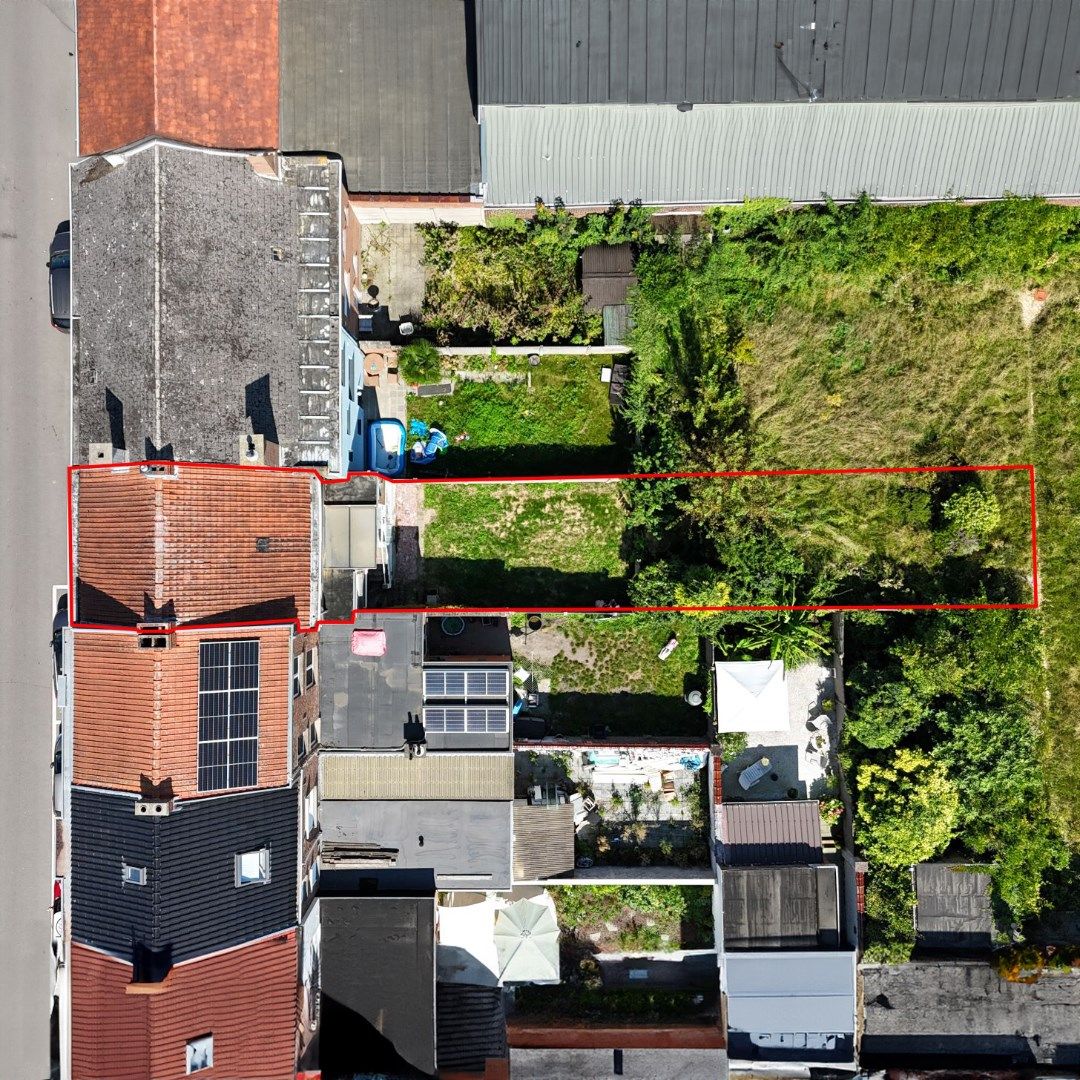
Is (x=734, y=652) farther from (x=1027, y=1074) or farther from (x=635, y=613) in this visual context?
(x=1027, y=1074)

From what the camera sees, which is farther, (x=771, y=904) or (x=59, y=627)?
(x=59, y=627)

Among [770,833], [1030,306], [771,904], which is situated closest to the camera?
[771,904]

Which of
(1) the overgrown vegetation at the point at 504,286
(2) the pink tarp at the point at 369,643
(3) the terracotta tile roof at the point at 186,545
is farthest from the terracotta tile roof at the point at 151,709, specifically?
(1) the overgrown vegetation at the point at 504,286

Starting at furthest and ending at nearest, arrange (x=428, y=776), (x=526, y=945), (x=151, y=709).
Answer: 1. (x=526, y=945)
2. (x=428, y=776)
3. (x=151, y=709)

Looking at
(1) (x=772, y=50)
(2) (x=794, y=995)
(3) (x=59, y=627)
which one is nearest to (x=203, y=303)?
(3) (x=59, y=627)

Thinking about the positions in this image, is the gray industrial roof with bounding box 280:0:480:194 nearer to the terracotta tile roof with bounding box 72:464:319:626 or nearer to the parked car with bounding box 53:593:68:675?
the terracotta tile roof with bounding box 72:464:319:626

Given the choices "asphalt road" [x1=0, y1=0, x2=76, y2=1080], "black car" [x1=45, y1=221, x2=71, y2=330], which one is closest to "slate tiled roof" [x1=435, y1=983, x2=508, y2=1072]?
"asphalt road" [x1=0, y1=0, x2=76, y2=1080]

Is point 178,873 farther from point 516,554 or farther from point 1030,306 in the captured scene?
point 1030,306
